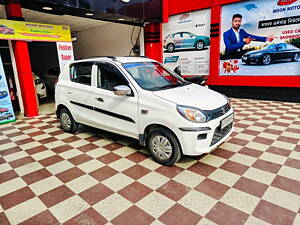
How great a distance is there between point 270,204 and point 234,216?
463 millimetres

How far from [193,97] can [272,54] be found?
5.16 m

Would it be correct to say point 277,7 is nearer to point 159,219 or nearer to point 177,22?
point 177,22

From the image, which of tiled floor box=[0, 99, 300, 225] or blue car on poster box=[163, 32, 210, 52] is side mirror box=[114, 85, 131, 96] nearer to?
tiled floor box=[0, 99, 300, 225]

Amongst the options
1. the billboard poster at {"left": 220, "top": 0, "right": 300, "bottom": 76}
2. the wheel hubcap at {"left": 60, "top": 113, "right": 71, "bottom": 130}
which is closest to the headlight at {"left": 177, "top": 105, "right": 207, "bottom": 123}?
the wheel hubcap at {"left": 60, "top": 113, "right": 71, "bottom": 130}

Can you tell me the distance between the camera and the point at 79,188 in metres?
2.54

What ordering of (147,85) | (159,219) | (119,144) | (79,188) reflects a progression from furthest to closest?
(119,144) < (147,85) < (79,188) < (159,219)

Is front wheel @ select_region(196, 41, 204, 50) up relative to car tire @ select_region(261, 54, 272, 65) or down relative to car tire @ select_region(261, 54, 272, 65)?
up

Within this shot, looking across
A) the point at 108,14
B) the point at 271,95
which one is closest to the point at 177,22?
the point at 108,14

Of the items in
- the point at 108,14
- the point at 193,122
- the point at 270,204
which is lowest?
the point at 270,204

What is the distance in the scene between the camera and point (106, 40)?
1015 centimetres

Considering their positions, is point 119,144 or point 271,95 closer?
point 119,144

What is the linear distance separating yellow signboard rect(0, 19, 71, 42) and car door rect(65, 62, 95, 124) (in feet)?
7.65

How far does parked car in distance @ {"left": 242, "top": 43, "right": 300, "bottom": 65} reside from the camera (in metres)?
6.29

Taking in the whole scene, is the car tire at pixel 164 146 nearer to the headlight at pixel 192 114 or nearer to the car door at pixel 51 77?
the headlight at pixel 192 114
